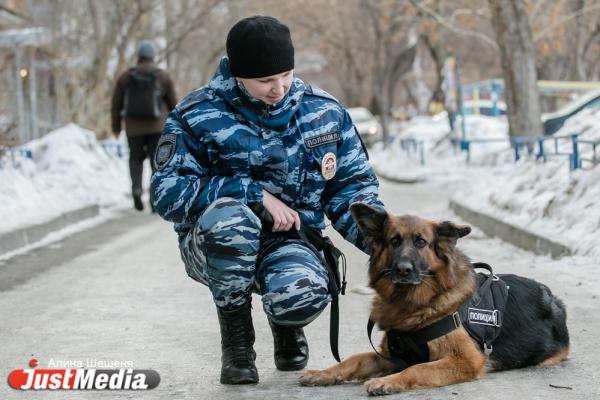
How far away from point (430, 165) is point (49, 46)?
31.5ft

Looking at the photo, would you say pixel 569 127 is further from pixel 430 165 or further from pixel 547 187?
pixel 430 165

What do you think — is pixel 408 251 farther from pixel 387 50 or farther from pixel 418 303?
pixel 387 50

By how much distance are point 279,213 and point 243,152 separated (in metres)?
0.32

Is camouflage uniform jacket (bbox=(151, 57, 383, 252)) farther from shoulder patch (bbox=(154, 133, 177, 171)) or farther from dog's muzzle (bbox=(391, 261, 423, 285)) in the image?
dog's muzzle (bbox=(391, 261, 423, 285))

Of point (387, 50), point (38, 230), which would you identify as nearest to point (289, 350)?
point (38, 230)

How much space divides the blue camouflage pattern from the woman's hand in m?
0.04

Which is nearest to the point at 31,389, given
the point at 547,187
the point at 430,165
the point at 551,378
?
the point at 551,378

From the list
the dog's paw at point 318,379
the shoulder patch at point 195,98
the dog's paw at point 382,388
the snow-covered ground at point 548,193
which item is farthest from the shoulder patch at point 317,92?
the snow-covered ground at point 548,193

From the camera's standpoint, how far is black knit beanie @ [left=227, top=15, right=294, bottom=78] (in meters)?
4.93

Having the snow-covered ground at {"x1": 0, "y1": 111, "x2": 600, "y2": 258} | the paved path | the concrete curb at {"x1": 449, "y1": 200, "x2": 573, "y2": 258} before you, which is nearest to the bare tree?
the snow-covered ground at {"x1": 0, "y1": 111, "x2": 600, "y2": 258}

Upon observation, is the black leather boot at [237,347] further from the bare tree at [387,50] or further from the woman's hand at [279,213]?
the bare tree at [387,50]

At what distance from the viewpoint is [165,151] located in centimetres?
506

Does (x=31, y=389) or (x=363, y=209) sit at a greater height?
(x=363, y=209)

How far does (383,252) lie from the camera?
4.78 metres
